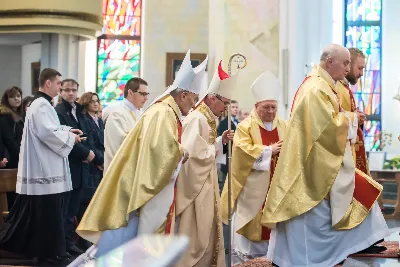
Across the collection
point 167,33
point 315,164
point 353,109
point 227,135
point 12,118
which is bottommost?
point 315,164

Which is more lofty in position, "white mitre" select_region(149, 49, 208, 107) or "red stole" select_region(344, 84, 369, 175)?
"white mitre" select_region(149, 49, 208, 107)

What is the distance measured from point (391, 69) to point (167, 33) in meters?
5.25

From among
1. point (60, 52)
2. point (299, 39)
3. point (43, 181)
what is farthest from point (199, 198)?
point (299, 39)

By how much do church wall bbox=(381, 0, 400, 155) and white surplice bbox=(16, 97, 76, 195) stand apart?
11965 millimetres

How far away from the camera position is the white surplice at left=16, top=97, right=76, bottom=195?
280 inches

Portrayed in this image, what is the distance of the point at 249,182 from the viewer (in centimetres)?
771

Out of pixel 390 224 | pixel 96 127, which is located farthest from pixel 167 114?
pixel 390 224

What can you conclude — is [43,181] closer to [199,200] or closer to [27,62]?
[199,200]

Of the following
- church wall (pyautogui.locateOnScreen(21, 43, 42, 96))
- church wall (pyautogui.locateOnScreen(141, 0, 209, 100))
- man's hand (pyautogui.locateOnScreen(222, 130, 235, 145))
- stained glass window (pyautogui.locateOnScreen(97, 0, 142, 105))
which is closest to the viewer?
man's hand (pyautogui.locateOnScreen(222, 130, 235, 145))

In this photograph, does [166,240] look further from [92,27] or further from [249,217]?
[92,27]

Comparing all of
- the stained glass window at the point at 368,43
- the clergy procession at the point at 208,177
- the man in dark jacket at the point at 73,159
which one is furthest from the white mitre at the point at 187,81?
the stained glass window at the point at 368,43

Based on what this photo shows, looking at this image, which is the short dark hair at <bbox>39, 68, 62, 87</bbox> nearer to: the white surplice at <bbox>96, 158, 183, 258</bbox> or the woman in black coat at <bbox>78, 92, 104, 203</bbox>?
the woman in black coat at <bbox>78, 92, 104, 203</bbox>

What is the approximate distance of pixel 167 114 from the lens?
543 centimetres

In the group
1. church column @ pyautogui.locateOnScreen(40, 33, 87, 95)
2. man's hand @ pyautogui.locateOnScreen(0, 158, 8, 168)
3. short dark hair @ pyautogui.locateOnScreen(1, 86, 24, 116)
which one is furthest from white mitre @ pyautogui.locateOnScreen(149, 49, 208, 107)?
church column @ pyautogui.locateOnScreen(40, 33, 87, 95)
